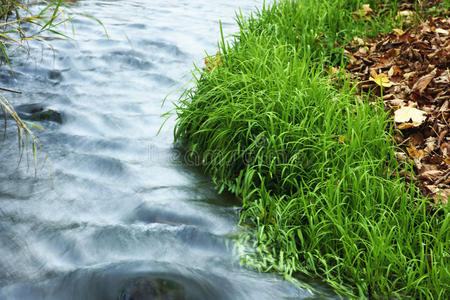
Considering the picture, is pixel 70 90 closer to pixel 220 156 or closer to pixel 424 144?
pixel 220 156

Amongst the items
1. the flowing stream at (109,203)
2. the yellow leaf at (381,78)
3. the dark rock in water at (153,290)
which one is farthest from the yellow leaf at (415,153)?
the dark rock in water at (153,290)

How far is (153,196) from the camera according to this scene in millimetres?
2900

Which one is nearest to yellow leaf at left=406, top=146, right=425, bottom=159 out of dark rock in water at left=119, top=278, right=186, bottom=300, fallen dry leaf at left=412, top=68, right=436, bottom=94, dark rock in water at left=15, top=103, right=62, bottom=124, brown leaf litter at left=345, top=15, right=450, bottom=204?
brown leaf litter at left=345, top=15, right=450, bottom=204

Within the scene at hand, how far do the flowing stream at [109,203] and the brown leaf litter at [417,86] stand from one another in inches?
45.9

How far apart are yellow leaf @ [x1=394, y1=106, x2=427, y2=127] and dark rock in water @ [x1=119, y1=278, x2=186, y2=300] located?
1.99 meters

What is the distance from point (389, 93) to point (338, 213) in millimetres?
1612

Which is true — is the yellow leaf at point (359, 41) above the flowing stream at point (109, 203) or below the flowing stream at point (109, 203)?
above

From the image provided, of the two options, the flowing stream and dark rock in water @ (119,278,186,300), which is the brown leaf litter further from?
dark rock in water @ (119,278,186,300)

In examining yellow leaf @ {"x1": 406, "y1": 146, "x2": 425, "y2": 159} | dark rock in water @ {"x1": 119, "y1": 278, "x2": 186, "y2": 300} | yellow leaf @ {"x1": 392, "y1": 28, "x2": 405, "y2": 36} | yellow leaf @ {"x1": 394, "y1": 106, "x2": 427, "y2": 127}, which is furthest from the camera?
yellow leaf @ {"x1": 392, "y1": 28, "x2": 405, "y2": 36}

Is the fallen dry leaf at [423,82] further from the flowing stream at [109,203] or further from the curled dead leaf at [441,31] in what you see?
the flowing stream at [109,203]

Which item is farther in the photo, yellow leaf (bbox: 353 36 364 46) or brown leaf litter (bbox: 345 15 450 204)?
yellow leaf (bbox: 353 36 364 46)

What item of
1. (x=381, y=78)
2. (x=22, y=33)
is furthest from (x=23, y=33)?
(x=381, y=78)

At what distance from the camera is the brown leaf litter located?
110 inches

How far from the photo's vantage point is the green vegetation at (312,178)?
87.5 inches
